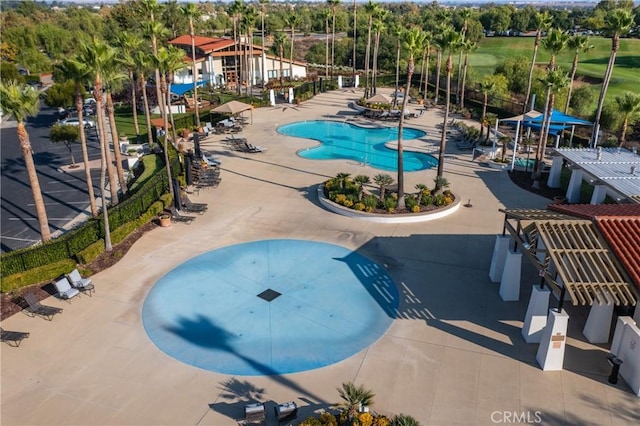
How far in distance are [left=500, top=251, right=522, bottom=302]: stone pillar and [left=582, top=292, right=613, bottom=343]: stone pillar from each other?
2.66 meters

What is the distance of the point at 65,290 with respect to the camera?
58.5 ft

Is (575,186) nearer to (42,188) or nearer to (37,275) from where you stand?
(37,275)

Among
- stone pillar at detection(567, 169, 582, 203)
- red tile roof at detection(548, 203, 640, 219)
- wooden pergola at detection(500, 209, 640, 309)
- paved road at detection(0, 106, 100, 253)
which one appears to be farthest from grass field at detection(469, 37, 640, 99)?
paved road at detection(0, 106, 100, 253)

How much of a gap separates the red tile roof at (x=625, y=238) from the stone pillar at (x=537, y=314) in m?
2.37

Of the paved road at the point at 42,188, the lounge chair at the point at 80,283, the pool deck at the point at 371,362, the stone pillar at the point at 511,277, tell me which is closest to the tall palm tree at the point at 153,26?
the paved road at the point at 42,188

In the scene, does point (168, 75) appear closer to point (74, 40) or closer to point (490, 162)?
point (490, 162)

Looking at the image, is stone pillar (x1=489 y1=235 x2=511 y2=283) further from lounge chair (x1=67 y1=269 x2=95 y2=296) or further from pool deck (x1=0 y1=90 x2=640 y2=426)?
lounge chair (x1=67 y1=269 x2=95 y2=296)

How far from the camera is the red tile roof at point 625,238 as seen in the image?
535 inches

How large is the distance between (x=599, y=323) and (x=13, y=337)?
19289mm

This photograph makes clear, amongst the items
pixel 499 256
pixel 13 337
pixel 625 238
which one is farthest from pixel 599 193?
pixel 13 337

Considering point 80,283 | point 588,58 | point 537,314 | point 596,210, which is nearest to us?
point 537,314

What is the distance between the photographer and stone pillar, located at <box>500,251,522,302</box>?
17.2m

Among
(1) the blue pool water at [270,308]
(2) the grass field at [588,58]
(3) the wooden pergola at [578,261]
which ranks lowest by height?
(1) the blue pool water at [270,308]

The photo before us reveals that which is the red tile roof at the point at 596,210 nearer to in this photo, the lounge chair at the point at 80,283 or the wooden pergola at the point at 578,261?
the wooden pergola at the point at 578,261
